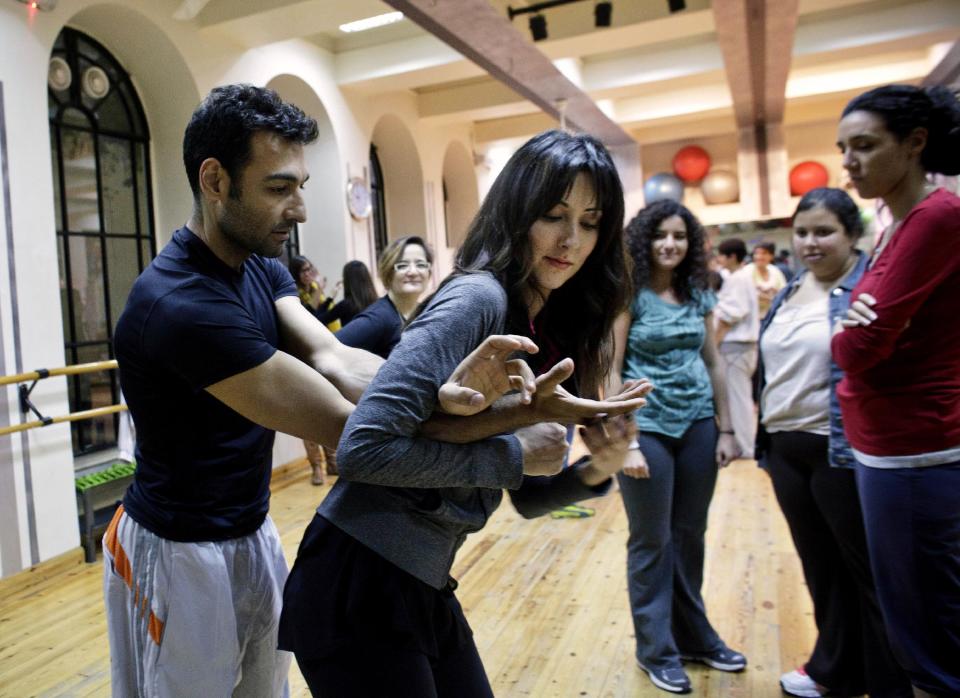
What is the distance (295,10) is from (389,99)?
2666 mm

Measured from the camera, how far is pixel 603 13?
18.6 ft

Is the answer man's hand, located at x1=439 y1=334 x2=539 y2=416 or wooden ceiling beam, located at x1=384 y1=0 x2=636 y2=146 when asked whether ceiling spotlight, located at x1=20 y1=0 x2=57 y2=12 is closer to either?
wooden ceiling beam, located at x1=384 y1=0 x2=636 y2=146

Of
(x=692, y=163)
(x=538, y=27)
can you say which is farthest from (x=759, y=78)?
(x=692, y=163)

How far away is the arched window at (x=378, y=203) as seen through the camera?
8430 millimetres

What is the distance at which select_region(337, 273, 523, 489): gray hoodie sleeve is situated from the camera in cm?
103

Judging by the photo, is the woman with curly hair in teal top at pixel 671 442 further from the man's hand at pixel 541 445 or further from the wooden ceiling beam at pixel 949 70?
the wooden ceiling beam at pixel 949 70

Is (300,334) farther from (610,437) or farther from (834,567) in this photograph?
(834,567)

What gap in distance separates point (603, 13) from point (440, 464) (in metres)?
5.41

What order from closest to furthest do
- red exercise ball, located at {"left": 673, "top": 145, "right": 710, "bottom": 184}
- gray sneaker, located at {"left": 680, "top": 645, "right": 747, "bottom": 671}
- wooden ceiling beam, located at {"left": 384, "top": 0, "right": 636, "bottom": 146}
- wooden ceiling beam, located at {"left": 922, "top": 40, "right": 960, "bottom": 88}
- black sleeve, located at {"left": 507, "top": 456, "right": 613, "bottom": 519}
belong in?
black sleeve, located at {"left": 507, "top": 456, "right": 613, "bottom": 519}
gray sneaker, located at {"left": 680, "top": 645, "right": 747, "bottom": 671}
wooden ceiling beam, located at {"left": 384, "top": 0, "right": 636, "bottom": 146}
wooden ceiling beam, located at {"left": 922, "top": 40, "right": 960, "bottom": 88}
red exercise ball, located at {"left": 673, "top": 145, "right": 710, "bottom": 184}

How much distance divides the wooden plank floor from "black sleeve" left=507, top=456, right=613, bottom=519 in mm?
1369

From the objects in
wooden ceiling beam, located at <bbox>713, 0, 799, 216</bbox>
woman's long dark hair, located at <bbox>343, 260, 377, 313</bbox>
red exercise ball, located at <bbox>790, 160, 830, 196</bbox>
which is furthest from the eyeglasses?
red exercise ball, located at <bbox>790, 160, 830, 196</bbox>

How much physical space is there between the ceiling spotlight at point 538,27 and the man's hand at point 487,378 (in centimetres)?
535

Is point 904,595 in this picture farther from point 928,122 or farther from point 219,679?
point 219,679

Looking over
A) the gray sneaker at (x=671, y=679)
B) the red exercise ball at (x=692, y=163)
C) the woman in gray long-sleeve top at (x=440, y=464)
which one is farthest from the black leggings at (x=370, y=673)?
the red exercise ball at (x=692, y=163)
